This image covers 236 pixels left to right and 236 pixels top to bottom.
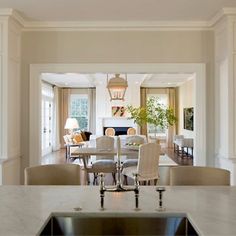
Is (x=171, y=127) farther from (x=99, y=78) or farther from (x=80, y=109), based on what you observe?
(x=99, y=78)

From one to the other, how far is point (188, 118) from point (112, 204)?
10782 mm

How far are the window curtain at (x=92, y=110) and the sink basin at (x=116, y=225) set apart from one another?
42.3ft

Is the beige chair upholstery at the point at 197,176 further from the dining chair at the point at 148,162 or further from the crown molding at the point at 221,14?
the dining chair at the point at 148,162

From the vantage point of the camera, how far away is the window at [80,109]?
48.2 feet

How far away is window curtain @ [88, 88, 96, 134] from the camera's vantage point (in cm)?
1454

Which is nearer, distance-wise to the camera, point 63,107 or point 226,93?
point 226,93

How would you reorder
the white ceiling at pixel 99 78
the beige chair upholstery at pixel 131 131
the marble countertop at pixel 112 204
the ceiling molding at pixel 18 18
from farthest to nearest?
the beige chair upholstery at pixel 131 131
the white ceiling at pixel 99 78
the ceiling molding at pixel 18 18
the marble countertop at pixel 112 204

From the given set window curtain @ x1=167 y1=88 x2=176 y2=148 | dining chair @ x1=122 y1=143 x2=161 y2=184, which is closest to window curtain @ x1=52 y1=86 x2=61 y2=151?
window curtain @ x1=167 y1=88 x2=176 y2=148

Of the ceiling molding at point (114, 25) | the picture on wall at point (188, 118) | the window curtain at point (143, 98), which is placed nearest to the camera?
the ceiling molding at point (114, 25)

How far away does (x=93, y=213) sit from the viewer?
1.64 metres

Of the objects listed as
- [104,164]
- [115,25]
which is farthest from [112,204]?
[104,164]

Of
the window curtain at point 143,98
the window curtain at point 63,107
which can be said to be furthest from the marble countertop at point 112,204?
the window curtain at point 63,107

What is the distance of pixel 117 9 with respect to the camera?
13.0 ft

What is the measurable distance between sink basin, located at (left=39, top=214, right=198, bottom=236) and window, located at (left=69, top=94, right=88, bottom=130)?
13.1 metres
